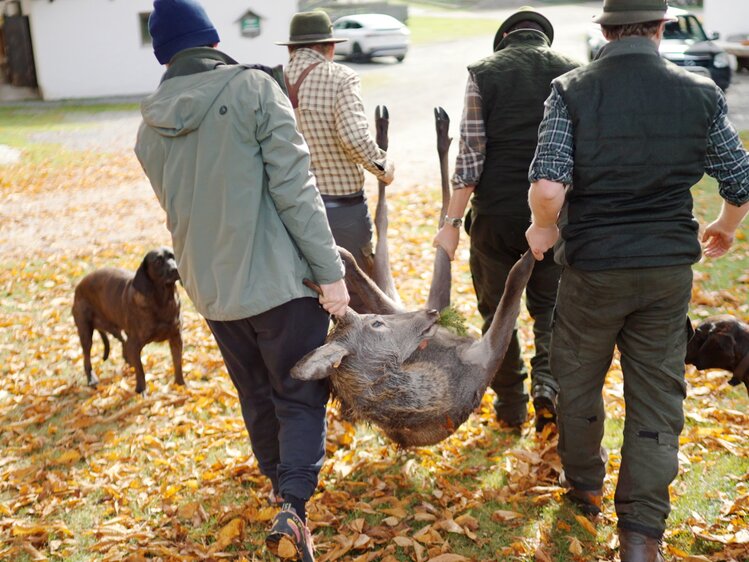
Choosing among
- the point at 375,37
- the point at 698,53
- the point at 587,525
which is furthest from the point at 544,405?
the point at 375,37

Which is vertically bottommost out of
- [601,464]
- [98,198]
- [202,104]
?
[98,198]

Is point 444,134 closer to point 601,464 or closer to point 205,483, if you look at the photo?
point 601,464

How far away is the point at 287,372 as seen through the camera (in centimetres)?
328

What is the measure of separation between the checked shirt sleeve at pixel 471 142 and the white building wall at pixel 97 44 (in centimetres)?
2235

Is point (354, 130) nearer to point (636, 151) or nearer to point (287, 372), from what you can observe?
point (287, 372)

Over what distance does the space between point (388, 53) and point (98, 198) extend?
17.1 m

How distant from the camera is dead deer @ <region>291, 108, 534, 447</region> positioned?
335 centimetres

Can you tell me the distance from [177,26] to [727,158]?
90.2 inches

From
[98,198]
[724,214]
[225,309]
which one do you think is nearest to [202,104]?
[225,309]

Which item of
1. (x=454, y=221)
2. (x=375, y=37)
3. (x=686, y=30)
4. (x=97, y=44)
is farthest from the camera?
(x=375, y=37)

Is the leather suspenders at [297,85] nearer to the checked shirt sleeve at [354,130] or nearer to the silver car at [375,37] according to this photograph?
the checked shirt sleeve at [354,130]

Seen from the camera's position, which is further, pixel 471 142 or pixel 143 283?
pixel 143 283

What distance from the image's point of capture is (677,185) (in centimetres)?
295

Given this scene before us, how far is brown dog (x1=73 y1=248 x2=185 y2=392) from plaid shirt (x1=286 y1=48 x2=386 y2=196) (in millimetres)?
1381
